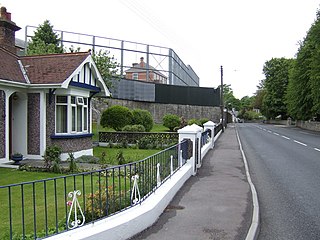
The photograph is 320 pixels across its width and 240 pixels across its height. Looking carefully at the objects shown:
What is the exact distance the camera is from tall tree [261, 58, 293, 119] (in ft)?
255

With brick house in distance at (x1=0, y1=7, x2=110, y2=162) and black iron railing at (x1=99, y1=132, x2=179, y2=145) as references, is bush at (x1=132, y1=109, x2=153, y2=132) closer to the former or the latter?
black iron railing at (x1=99, y1=132, x2=179, y2=145)

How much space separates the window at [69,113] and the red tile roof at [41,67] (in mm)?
1085

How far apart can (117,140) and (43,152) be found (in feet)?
28.9

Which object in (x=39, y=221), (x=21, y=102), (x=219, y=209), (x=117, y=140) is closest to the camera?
(x=39, y=221)

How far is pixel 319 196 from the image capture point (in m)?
8.69

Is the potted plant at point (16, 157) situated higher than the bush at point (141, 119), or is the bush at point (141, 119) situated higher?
the bush at point (141, 119)

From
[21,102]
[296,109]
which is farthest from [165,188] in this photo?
[296,109]

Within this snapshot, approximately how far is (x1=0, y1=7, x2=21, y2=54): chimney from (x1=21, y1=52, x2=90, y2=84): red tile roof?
934 millimetres

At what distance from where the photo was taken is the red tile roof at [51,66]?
48.9 feet

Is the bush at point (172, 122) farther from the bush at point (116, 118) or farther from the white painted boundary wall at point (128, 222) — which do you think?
the white painted boundary wall at point (128, 222)

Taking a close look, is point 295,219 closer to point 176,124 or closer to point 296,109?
point 176,124

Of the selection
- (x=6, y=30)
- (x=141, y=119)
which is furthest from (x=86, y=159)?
(x=141, y=119)

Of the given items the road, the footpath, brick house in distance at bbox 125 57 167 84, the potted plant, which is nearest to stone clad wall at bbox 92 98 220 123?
brick house in distance at bbox 125 57 167 84

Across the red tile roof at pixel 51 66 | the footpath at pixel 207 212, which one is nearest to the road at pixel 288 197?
the footpath at pixel 207 212
